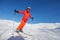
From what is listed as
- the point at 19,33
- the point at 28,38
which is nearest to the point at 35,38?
the point at 28,38

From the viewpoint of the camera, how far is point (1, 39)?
42.7ft

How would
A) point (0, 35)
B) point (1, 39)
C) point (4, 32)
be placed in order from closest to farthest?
1. point (1, 39)
2. point (0, 35)
3. point (4, 32)

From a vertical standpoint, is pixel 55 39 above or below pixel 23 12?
below

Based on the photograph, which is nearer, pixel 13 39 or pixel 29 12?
pixel 13 39

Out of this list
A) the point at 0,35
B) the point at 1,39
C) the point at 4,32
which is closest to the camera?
the point at 1,39

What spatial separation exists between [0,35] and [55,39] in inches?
179

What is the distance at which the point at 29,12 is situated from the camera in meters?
15.2

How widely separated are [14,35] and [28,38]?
1207 mm

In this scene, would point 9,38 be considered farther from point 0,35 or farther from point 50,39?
point 50,39

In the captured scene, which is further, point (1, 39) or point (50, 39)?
point (50, 39)

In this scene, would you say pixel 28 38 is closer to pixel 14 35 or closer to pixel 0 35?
pixel 14 35

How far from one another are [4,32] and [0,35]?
0.96 m

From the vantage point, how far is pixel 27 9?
14875 millimetres

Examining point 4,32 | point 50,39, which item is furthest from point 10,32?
point 50,39
